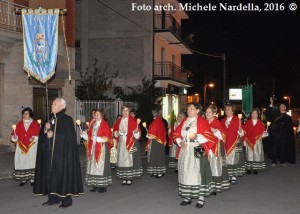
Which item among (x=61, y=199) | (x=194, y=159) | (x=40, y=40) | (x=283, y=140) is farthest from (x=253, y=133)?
(x=61, y=199)

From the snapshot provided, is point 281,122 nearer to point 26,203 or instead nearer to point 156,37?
point 26,203

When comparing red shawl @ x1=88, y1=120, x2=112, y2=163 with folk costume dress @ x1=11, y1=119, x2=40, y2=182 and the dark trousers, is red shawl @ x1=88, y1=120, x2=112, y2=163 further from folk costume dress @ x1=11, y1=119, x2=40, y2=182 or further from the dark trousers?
folk costume dress @ x1=11, y1=119, x2=40, y2=182

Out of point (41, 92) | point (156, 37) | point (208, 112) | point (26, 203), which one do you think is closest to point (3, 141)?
point (41, 92)

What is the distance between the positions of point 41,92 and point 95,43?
1098cm

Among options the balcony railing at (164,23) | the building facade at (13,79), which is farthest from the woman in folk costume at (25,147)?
the balcony railing at (164,23)

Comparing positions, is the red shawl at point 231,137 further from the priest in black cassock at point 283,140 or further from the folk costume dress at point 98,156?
the priest in black cassock at point 283,140

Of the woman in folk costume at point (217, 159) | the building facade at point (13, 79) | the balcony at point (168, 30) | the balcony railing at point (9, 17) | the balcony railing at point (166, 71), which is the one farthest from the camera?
the balcony railing at point (166, 71)

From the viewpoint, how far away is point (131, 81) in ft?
92.5

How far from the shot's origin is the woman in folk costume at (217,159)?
28.6 feet

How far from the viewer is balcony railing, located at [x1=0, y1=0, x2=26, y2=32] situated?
52.6 ft

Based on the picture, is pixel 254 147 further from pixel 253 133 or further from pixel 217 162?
pixel 217 162

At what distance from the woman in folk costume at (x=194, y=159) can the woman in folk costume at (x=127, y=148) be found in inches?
106

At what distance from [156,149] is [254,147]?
2.67m

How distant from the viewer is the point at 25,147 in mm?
10102
